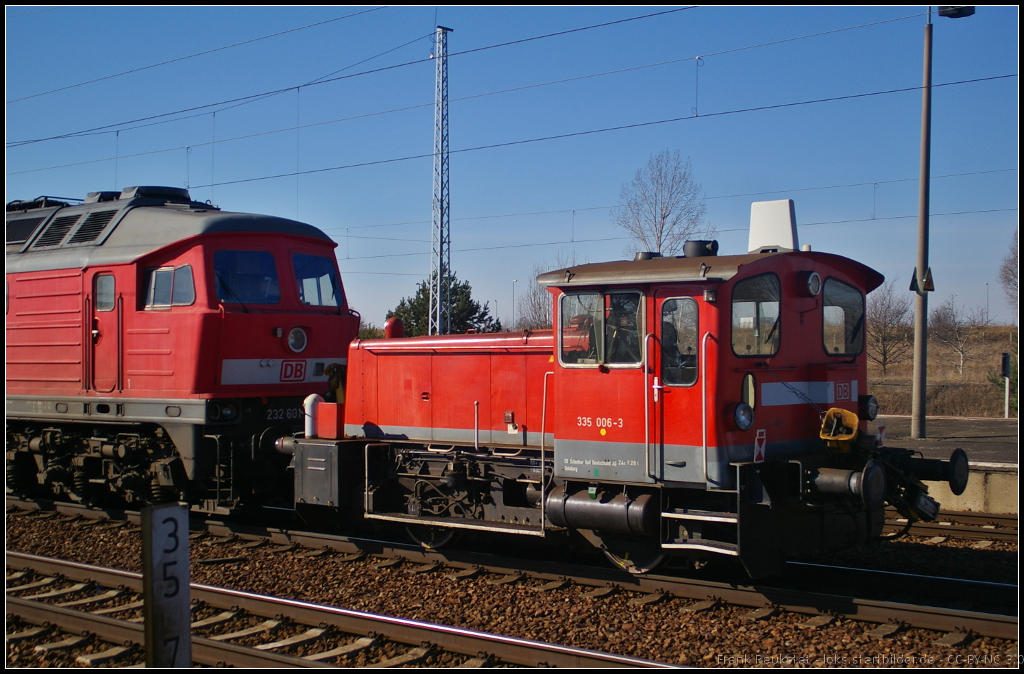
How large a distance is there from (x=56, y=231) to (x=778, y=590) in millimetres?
10552

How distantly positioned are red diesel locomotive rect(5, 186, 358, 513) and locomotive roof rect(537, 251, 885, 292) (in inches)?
153

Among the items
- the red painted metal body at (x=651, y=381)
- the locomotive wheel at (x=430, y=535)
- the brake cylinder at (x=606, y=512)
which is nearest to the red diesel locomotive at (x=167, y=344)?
the red painted metal body at (x=651, y=381)

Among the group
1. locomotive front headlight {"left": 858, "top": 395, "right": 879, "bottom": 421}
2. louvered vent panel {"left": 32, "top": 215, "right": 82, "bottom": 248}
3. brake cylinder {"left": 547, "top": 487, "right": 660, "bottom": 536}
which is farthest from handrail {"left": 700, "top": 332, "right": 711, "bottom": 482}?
louvered vent panel {"left": 32, "top": 215, "right": 82, "bottom": 248}

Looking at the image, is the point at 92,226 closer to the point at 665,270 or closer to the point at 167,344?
the point at 167,344

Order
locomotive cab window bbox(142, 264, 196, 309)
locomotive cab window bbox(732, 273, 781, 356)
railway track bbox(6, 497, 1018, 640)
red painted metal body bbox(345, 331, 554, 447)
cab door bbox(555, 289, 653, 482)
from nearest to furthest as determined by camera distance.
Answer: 1. railway track bbox(6, 497, 1018, 640)
2. locomotive cab window bbox(732, 273, 781, 356)
3. cab door bbox(555, 289, 653, 482)
4. red painted metal body bbox(345, 331, 554, 447)
5. locomotive cab window bbox(142, 264, 196, 309)

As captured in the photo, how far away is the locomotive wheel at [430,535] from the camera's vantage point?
28.3ft

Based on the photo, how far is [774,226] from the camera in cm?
777

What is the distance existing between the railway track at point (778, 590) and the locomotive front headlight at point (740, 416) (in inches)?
56.6

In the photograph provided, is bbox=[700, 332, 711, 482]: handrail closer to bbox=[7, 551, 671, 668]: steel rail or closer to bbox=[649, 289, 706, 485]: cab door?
bbox=[649, 289, 706, 485]: cab door

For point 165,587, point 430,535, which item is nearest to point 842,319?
point 430,535

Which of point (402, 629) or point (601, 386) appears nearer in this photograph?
point (402, 629)

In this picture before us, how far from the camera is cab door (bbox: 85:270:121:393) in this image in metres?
10.3

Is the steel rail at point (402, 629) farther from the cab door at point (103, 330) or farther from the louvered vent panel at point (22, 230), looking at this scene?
the louvered vent panel at point (22, 230)

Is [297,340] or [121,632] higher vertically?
[297,340]
